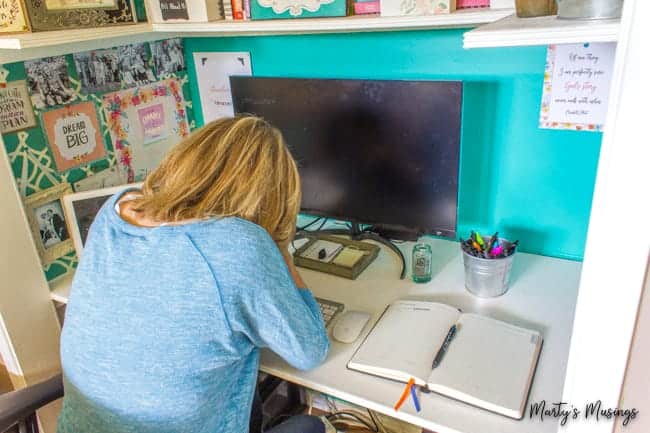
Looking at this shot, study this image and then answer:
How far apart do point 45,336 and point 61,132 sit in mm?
528

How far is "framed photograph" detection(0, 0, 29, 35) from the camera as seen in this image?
1090mm

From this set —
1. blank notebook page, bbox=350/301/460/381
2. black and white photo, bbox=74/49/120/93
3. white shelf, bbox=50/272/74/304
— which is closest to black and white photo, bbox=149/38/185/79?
black and white photo, bbox=74/49/120/93

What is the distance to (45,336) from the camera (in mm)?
1301


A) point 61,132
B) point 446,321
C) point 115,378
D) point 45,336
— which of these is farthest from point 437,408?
point 61,132

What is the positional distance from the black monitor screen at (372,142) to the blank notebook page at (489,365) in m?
0.29

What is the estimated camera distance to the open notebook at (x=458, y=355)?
0.86m

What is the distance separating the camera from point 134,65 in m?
1.49

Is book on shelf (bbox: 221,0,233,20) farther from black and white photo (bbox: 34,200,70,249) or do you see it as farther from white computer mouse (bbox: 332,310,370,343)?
white computer mouse (bbox: 332,310,370,343)

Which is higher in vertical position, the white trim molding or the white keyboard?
the white trim molding

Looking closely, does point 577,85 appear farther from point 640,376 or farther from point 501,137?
point 640,376

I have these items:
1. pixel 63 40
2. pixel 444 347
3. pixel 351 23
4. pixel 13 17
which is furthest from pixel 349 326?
pixel 13 17

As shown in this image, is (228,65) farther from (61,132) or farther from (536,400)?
(536,400)

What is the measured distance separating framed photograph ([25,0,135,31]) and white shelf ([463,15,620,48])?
917 millimetres

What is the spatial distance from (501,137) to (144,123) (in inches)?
41.0
